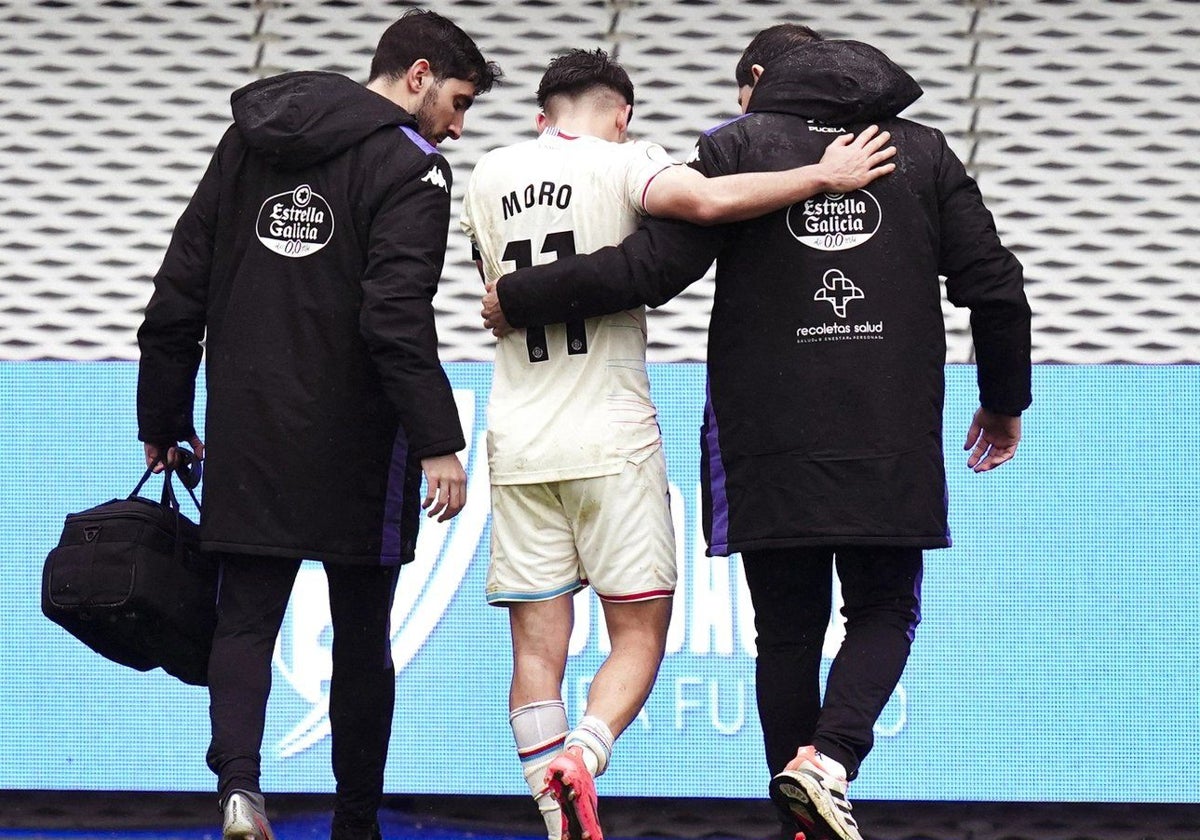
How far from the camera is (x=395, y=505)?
3561 millimetres

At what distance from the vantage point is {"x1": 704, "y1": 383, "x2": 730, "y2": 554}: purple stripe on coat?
3436 millimetres

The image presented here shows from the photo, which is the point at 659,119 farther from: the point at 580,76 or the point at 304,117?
the point at 304,117

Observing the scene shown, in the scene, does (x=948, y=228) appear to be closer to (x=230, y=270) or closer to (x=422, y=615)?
(x=230, y=270)

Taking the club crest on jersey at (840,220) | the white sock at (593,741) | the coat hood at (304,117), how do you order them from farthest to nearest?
the coat hood at (304,117), the club crest on jersey at (840,220), the white sock at (593,741)

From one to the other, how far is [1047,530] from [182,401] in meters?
2.60

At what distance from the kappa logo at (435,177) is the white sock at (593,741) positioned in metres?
1.23

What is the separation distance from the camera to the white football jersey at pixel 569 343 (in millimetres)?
3430

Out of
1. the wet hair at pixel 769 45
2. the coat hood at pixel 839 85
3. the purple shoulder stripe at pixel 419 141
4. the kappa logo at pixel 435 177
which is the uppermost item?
the wet hair at pixel 769 45

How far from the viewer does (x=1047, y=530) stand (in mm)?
4738

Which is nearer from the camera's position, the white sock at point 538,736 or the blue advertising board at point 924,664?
the white sock at point 538,736

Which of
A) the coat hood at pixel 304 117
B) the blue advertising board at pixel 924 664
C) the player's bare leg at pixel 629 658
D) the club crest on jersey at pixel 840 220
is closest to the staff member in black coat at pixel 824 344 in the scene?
the club crest on jersey at pixel 840 220

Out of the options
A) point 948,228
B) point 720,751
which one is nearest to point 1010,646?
point 720,751

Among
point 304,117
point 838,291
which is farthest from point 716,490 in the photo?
point 304,117

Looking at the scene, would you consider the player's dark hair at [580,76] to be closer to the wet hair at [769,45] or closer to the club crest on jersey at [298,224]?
the wet hair at [769,45]
